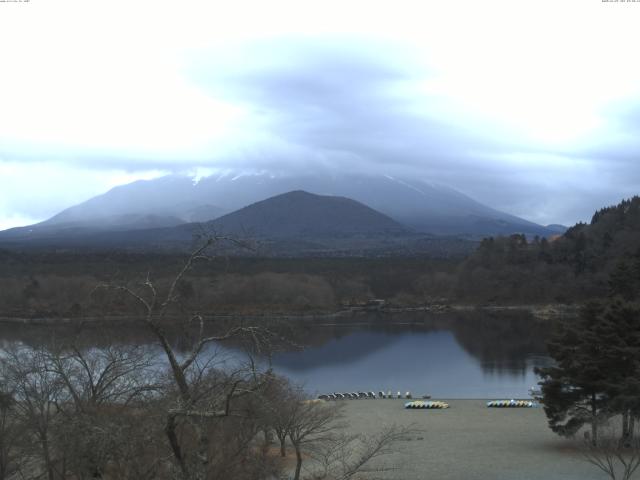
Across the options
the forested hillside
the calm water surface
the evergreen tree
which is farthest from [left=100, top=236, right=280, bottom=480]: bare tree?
the forested hillside

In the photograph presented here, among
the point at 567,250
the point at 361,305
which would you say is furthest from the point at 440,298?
the point at 567,250

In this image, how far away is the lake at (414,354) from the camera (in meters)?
29.7

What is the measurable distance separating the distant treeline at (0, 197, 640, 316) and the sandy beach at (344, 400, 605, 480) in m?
36.3

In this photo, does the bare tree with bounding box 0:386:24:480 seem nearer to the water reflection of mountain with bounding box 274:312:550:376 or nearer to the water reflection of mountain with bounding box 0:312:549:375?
the water reflection of mountain with bounding box 0:312:549:375

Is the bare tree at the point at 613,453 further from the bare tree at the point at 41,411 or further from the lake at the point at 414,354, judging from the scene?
the lake at the point at 414,354

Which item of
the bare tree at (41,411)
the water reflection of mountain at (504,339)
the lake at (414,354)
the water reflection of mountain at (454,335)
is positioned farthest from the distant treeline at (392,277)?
the bare tree at (41,411)

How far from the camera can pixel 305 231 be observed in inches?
6983

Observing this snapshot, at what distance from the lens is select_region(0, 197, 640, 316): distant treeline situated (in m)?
61.9

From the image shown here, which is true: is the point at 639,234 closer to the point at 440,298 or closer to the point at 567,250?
the point at 567,250

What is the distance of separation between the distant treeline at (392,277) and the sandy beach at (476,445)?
36.3m

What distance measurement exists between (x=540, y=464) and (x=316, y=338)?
31.9 meters

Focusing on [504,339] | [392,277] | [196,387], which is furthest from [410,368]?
[392,277]

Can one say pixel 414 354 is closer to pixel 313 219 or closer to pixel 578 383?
pixel 578 383

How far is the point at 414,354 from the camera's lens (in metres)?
39.9
